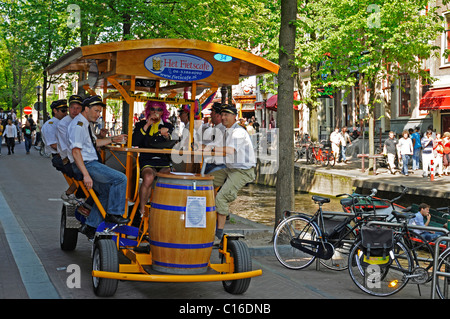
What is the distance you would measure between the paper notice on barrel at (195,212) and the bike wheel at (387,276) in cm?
232

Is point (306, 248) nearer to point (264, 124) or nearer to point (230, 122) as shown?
point (230, 122)

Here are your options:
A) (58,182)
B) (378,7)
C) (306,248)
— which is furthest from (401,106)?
(306,248)

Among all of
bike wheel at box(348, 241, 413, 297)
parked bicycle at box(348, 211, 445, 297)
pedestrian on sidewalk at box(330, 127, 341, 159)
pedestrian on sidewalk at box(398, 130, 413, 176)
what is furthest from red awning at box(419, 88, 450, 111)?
bike wheel at box(348, 241, 413, 297)

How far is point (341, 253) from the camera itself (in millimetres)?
8891

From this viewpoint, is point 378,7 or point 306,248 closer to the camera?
point 306,248

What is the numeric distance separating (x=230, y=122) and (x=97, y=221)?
6.91 ft

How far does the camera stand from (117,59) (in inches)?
284

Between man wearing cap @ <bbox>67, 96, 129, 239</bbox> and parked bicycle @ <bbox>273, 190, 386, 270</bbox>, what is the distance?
262 centimetres

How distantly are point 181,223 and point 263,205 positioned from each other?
14441 millimetres

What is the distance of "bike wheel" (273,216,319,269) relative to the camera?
354 inches

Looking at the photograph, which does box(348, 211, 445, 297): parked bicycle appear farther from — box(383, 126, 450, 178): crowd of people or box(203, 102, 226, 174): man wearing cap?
box(383, 126, 450, 178): crowd of people

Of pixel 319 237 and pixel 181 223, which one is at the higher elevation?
pixel 181 223

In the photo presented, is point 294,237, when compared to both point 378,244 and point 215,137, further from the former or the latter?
point 215,137

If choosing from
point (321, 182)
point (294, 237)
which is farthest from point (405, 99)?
point (294, 237)
